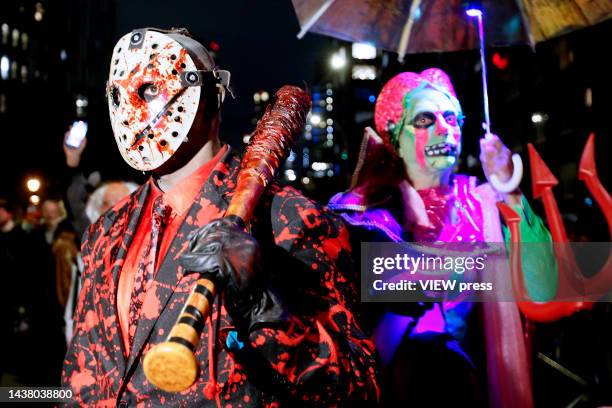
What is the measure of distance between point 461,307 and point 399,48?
6.91 ft

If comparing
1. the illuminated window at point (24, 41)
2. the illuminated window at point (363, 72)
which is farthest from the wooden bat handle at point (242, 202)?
the illuminated window at point (24, 41)

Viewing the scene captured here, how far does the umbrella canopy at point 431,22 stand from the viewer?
4.51 meters

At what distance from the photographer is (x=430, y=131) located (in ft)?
13.9

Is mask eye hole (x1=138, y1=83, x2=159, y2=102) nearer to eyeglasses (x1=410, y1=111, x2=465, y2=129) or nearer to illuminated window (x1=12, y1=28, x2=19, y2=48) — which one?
eyeglasses (x1=410, y1=111, x2=465, y2=129)

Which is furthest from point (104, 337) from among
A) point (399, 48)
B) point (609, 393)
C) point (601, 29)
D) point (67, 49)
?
point (67, 49)

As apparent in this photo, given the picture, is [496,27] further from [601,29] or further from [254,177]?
[601,29]

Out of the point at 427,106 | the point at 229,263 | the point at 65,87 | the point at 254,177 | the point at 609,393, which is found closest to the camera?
the point at 229,263

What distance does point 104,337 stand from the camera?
215 centimetres

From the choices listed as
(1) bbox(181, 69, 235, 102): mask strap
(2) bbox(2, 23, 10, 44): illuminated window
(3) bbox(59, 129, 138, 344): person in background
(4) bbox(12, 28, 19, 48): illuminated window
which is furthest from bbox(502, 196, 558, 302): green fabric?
(4) bbox(12, 28, 19, 48): illuminated window

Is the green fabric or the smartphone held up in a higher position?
the smartphone held up

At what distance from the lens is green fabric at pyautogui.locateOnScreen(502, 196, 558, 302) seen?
3990mm

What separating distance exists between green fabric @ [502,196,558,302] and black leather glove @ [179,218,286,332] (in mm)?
2801

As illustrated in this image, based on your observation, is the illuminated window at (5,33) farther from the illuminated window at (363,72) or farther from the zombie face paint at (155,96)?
the zombie face paint at (155,96)

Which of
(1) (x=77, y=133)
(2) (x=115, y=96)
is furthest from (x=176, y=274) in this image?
(1) (x=77, y=133)
